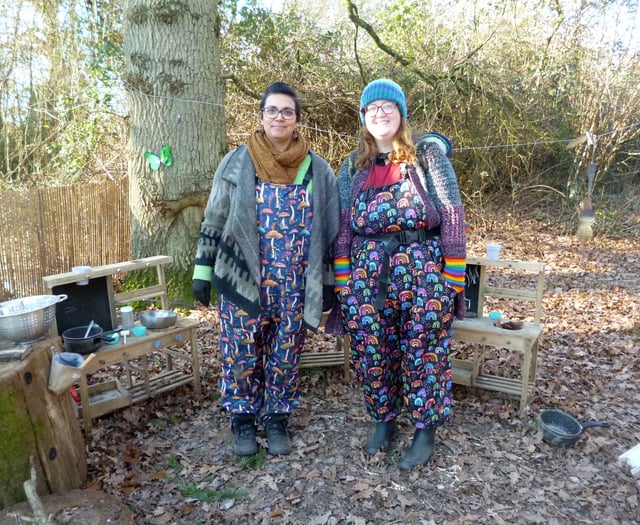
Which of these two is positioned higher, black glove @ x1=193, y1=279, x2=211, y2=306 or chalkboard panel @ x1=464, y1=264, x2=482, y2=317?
black glove @ x1=193, y1=279, x2=211, y2=306

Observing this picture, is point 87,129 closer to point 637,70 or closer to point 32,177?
point 32,177

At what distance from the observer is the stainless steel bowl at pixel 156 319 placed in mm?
3248

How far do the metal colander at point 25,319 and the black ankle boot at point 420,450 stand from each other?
201cm

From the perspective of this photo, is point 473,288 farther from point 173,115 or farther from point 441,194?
point 173,115

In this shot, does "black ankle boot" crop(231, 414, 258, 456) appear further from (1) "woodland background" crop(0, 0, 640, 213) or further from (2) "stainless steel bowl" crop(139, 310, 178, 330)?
(1) "woodland background" crop(0, 0, 640, 213)

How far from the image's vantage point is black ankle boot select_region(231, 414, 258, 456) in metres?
2.77

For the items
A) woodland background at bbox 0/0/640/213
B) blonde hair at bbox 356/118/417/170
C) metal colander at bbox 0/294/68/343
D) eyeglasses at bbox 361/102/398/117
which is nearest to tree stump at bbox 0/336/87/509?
metal colander at bbox 0/294/68/343

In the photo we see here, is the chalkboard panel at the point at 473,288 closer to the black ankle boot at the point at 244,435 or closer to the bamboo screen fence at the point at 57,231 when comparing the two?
the black ankle boot at the point at 244,435

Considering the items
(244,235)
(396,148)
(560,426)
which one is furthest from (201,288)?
(560,426)

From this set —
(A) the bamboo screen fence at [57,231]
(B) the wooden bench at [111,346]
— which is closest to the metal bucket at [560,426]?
(B) the wooden bench at [111,346]

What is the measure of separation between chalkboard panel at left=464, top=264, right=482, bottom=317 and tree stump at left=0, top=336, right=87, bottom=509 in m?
2.64

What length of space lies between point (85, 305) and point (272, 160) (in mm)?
1657

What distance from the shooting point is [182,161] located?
4465mm

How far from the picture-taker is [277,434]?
2.85 meters
